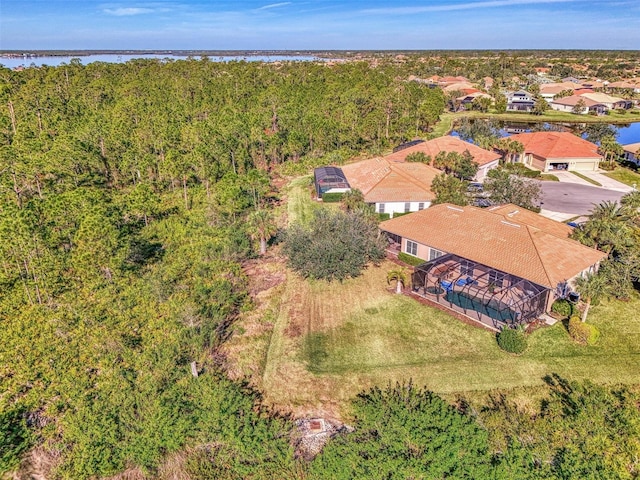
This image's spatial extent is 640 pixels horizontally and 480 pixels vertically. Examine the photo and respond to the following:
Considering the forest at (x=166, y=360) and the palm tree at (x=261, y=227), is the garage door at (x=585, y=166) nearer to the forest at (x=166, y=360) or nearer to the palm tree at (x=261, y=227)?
the forest at (x=166, y=360)

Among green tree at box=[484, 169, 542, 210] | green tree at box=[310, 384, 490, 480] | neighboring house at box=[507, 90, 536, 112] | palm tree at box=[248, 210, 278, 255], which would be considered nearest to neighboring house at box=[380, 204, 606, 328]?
green tree at box=[484, 169, 542, 210]

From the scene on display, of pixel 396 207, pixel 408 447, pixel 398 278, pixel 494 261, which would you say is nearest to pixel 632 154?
pixel 396 207

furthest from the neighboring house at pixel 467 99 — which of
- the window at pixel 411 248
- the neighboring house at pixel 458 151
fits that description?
the window at pixel 411 248

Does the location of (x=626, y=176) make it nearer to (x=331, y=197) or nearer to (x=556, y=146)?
(x=556, y=146)

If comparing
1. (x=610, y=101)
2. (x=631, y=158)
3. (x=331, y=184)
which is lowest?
(x=631, y=158)

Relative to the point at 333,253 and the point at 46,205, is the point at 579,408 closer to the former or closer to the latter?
the point at 333,253

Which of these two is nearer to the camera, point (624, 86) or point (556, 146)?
point (556, 146)
